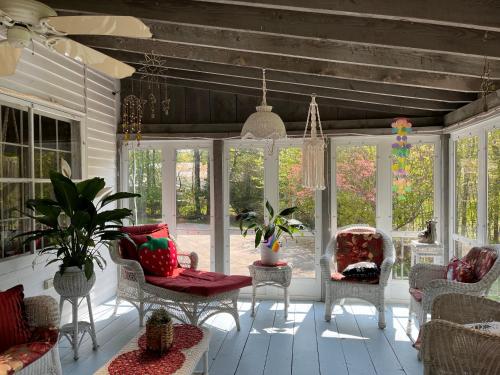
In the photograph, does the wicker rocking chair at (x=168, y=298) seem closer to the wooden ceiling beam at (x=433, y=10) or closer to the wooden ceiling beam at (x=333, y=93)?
the wooden ceiling beam at (x=333, y=93)

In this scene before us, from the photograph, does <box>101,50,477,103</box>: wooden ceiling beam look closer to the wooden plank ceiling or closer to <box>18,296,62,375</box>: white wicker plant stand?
the wooden plank ceiling

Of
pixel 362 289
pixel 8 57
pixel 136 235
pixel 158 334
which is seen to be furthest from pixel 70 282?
pixel 362 289

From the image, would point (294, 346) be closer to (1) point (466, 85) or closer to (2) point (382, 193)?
(2) point (382, 193)

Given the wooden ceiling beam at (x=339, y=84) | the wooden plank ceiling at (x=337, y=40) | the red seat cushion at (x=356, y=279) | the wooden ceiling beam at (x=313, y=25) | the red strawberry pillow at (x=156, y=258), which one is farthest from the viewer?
the red seat cushion at (x=356, y=279)

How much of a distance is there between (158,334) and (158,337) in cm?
2

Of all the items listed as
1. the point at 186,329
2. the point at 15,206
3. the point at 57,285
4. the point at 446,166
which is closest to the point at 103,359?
the point at 57,285

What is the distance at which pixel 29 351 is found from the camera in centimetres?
274

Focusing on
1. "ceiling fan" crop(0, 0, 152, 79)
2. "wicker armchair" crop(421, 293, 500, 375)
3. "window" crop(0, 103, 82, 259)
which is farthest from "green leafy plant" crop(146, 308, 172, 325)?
"window" crop(0, 103, 82, 259)

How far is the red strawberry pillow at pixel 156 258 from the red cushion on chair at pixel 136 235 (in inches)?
3.2

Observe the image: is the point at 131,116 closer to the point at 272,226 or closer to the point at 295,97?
the point at 295,97

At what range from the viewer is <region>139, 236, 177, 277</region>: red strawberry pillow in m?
4.55

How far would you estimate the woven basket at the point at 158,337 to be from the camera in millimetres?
2686

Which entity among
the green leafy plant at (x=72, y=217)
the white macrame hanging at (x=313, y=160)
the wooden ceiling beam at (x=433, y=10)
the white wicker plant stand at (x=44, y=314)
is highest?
the wooden ceiling beam at (x=433, y=10)

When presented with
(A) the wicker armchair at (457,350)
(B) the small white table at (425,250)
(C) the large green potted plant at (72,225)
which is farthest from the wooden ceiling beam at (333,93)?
(A) the wicker armchair at (457,350)
